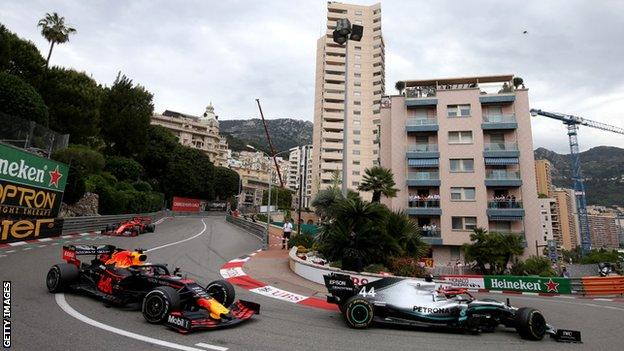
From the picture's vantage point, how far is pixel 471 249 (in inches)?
1066

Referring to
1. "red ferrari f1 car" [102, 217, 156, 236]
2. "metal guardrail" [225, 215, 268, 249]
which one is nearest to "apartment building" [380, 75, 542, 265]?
"metal guardrail" [225, 215, 268, 249]

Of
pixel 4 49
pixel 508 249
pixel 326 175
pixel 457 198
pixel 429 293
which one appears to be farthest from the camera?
pixel 326 175

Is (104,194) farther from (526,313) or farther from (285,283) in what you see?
(526,313)

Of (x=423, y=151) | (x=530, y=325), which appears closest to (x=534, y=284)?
(x=530, y=325)

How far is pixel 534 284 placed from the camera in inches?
662

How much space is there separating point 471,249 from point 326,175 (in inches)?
2269

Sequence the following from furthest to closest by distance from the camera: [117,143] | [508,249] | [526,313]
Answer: [117,143]
[508,249]
[526,313]

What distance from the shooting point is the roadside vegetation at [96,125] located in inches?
1030

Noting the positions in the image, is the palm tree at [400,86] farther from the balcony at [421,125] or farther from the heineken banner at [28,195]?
the heineken banner at [28,195]

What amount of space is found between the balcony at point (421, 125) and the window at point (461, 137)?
1995mm

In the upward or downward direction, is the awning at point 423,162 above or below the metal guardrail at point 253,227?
above

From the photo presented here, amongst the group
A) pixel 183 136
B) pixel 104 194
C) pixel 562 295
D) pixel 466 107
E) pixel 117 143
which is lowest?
pixel 562 295


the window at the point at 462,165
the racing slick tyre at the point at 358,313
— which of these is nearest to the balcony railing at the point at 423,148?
the window at the point at 462,165

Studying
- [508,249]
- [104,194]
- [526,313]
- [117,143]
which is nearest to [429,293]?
[526,313]
